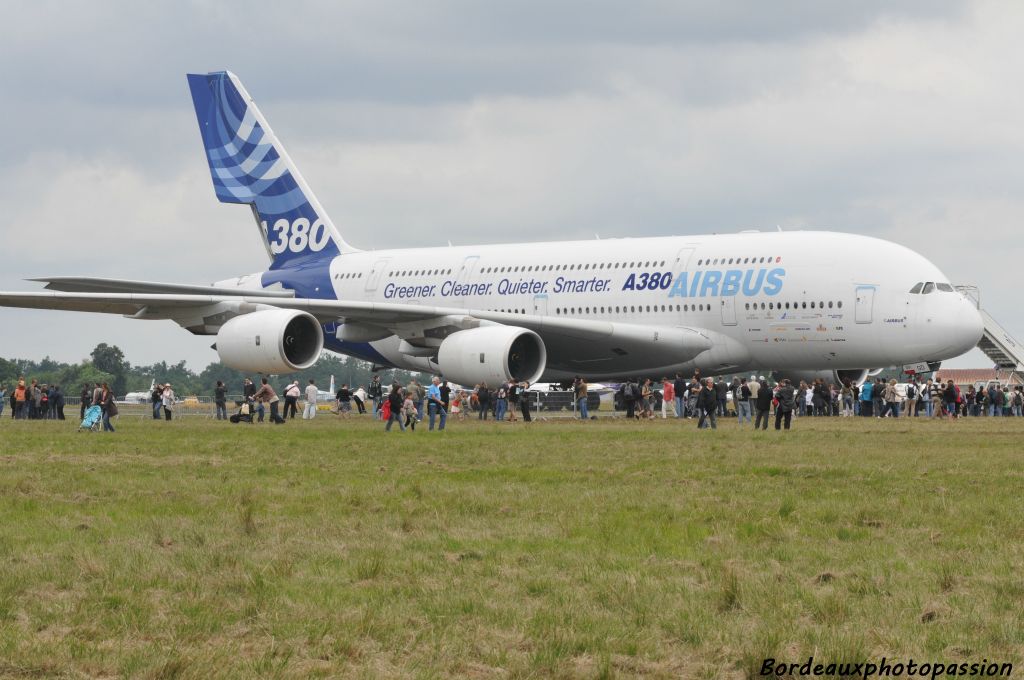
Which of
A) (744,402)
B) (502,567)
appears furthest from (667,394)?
(502,567)

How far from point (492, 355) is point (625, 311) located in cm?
482

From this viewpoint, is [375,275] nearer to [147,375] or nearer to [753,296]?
[753,296]

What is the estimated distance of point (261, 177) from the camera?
41.6 m

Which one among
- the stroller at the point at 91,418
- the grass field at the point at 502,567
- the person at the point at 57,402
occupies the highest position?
the person at the point at 57,402

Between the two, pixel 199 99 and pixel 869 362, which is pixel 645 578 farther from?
pixel 199 99

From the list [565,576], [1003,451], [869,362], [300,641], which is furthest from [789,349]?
[300,641]

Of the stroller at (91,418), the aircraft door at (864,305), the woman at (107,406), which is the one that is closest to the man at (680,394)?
the aircraft door at (864,305)

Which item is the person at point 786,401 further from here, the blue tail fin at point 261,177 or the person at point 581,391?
the blue tail fin at point 261,177

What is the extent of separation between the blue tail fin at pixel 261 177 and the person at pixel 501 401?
9.32 metres

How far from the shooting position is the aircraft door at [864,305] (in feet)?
101

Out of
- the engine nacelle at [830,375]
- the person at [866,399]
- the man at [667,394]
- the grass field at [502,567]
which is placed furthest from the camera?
the person at [866,399]

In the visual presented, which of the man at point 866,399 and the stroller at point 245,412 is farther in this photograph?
the man at point 866,399

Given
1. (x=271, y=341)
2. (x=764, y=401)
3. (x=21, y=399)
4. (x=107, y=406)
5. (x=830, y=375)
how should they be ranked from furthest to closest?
(x=21, y=399) < (x=830, y=375) < (x=271, y=341) < (x=764, y=401) < (x=107, y=406)

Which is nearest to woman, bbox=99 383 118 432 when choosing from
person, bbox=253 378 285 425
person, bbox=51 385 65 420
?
person, bbox=253 378 285 425
